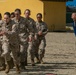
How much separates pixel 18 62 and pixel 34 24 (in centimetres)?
198

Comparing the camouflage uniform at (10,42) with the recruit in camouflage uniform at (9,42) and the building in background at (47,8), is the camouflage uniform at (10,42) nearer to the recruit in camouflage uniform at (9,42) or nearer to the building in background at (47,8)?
the recruit in camouflage uniform at (9,42)

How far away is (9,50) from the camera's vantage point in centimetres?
1141

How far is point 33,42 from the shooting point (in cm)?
1372

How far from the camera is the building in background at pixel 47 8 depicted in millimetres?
37125

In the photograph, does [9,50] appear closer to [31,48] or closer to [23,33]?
[23,33]

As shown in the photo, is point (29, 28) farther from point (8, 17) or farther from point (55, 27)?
point (55, 27)

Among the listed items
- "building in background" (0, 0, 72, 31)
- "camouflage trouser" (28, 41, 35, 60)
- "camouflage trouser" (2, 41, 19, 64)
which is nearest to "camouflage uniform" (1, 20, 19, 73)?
"camouflage trouser" (2, 41, 19, 64)

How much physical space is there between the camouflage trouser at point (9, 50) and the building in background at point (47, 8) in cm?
2543

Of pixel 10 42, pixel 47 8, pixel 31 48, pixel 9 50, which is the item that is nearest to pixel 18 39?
pixel 10 42

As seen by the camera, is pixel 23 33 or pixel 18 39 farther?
pixel 23 33

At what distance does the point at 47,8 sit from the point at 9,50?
2653cm

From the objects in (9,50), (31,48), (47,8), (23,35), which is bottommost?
(31,48)

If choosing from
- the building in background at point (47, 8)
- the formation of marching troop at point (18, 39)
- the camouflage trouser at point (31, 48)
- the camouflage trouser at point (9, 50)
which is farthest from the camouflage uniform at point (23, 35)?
the building in background at point (47, 8)

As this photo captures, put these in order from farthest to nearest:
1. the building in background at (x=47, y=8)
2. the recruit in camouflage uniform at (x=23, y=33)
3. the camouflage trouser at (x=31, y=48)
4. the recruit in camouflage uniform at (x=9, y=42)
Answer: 1. the building in background at (x=47, y=8)
2. the camouflage trouser at (x=31, y=48)
3. the recruit in camouflage uniform at (x=23, y=33)
4. the recruit in camouflage uniform at (x=9, y=42)
